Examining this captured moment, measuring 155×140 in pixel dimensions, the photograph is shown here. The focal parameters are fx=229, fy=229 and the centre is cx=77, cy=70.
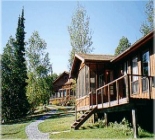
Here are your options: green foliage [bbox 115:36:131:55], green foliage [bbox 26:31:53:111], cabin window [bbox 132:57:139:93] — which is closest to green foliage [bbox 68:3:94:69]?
green foliage [bbox 26:31:53:111]

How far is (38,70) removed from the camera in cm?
3388

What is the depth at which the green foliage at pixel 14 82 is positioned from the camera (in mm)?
33862

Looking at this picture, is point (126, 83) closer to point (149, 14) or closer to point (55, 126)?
point (55, 126)

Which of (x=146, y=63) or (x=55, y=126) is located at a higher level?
(x=146, y=63)

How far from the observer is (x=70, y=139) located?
39.9ft

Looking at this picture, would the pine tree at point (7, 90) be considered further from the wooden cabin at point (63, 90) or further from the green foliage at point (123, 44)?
the green foliage at point (123, 44)

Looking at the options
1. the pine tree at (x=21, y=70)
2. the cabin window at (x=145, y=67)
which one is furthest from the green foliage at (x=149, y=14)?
the pine tree at (x=21, y=70)

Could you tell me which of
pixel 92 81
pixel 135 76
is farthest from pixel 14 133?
pixel 135 76

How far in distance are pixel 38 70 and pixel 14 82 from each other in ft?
15.5

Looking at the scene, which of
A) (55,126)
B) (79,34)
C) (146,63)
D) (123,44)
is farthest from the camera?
(123,44)

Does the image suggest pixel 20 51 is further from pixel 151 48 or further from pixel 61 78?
pixel 151 48

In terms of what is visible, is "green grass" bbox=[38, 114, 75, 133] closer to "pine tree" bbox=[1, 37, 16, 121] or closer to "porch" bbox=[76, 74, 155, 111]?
"porch" bbox=[76, 74, 155, 111]

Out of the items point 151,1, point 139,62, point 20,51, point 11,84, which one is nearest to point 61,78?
point 20,51

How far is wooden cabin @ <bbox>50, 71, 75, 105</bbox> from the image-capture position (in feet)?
159
